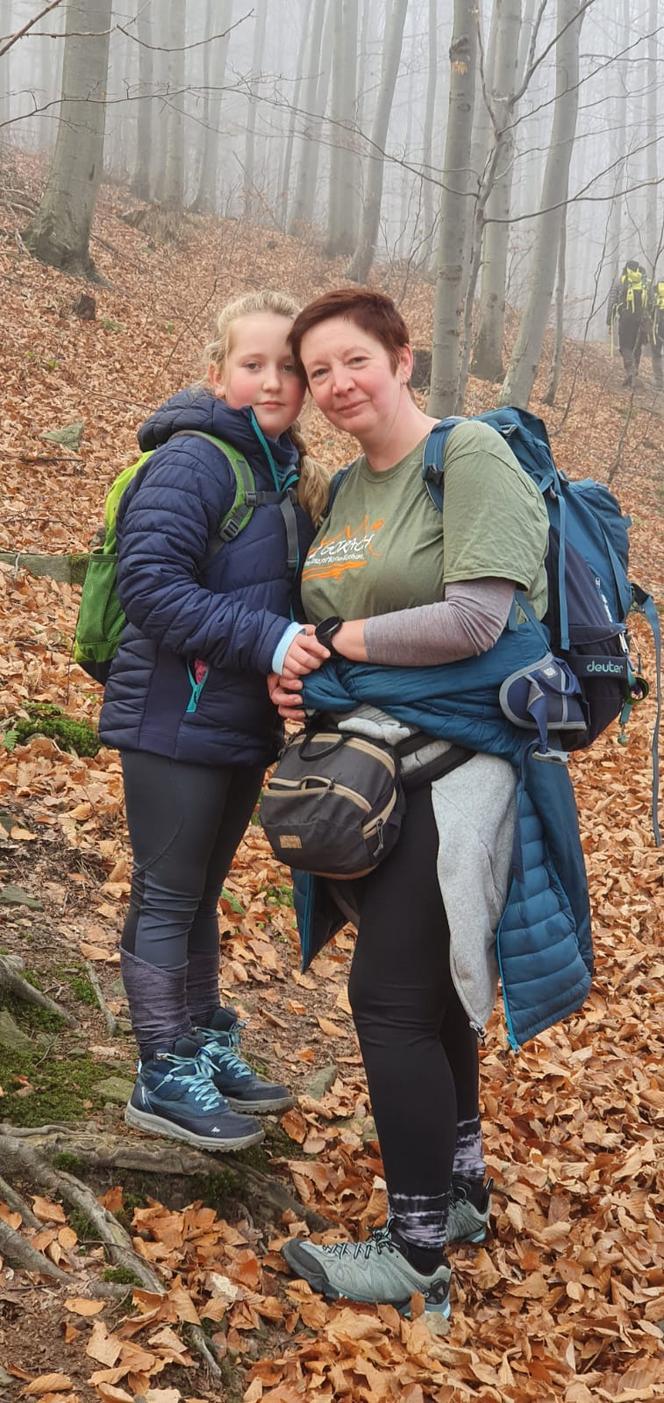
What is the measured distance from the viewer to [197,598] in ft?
8.23

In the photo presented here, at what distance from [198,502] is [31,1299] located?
182cm

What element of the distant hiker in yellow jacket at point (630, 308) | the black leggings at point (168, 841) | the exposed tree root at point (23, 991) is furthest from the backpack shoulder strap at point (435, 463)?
the distant hiker in yellow jacket at point (630, 308)

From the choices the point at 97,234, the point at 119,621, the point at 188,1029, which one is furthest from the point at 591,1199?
the point at 97,234

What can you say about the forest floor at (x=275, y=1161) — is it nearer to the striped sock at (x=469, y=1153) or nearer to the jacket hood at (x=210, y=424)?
the striped sock at (x=469, y=1153)

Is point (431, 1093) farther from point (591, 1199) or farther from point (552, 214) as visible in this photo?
point (552, 214)

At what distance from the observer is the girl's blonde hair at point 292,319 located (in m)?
2.66

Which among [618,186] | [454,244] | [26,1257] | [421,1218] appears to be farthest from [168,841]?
[618,186]

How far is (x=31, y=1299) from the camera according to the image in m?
2.32

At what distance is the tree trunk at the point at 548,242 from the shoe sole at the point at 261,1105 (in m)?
10.2

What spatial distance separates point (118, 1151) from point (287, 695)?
1.26 meters

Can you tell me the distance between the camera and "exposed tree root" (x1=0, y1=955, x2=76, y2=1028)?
11.0 ft

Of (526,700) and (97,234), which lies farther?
(97,234)

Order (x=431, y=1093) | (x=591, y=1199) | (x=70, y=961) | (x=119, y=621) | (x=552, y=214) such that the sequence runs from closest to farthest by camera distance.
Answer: (x=431, y=1093) < (x=119, y=621) < (x=591, y=1199) < (x=70, y=961) < (x=552, y=214)

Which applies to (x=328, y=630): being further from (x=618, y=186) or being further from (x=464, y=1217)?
(x=618, y=186)
